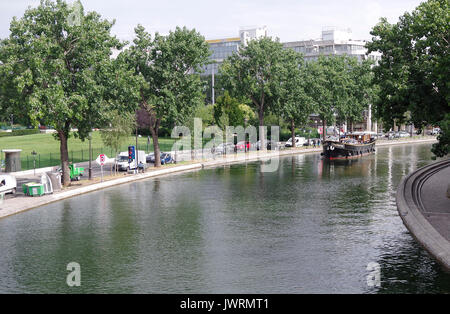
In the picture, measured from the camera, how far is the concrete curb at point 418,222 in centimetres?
2184

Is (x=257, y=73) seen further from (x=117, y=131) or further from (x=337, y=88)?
(x=117, y=131)

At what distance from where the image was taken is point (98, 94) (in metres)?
42.2

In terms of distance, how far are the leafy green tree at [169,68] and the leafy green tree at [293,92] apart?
28.2m

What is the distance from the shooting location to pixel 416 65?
1276 inches

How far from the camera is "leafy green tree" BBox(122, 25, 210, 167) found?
56.7 meters

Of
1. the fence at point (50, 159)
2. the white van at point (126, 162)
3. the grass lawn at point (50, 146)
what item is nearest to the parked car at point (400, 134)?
the grass lawn at point (50, 146)

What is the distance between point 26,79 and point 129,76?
10727 millimetres

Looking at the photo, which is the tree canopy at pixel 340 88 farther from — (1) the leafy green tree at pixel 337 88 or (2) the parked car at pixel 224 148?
(2) the parked car at pixel 224 148

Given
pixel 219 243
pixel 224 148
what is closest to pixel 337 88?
pixel 224 148

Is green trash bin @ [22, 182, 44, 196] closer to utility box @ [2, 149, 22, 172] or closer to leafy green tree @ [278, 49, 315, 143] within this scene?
utility box @ [2, 149, 22, 172]
